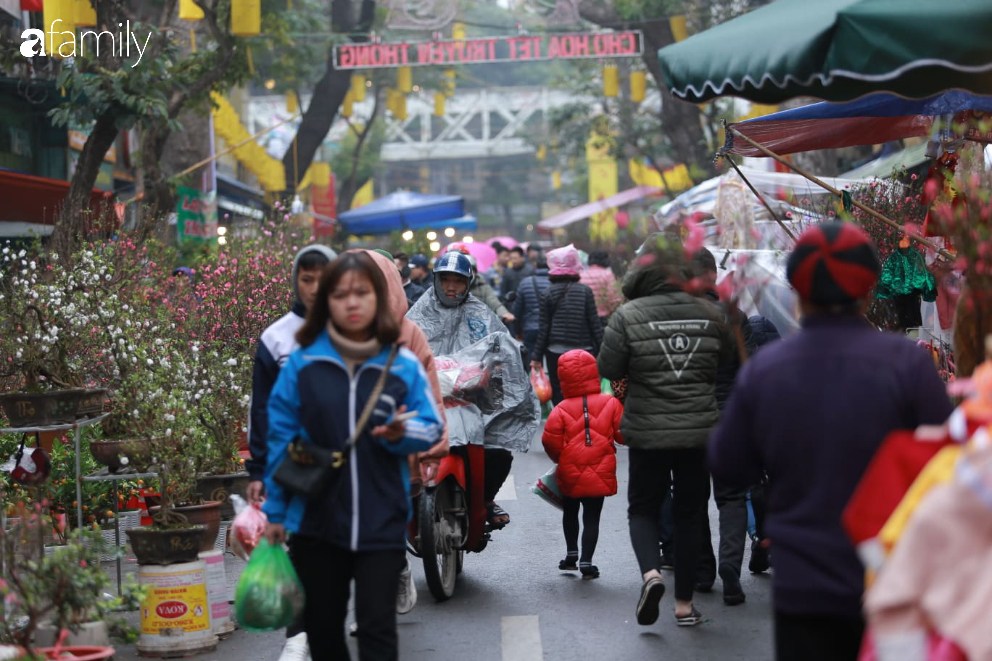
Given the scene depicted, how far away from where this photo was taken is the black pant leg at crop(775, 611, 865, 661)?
11.8 feet

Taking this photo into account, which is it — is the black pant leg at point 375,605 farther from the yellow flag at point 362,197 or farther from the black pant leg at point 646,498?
the yellow flag at point 362,197

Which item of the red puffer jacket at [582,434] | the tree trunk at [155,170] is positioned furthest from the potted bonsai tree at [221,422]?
the tree trunk at [155,170]

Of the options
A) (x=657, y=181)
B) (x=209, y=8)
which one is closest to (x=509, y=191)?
(x=657, y=181)

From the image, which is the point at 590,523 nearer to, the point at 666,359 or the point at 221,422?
the point at 666,359

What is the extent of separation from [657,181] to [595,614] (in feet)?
116

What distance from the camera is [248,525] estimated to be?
210 inches

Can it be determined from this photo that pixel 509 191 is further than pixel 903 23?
Yes

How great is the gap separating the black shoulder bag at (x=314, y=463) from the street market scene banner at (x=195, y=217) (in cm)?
1674

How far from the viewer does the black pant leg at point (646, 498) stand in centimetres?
684

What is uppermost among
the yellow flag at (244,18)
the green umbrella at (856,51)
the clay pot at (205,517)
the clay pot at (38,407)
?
the yellow flag at (244,18)

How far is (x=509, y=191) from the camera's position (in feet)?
282

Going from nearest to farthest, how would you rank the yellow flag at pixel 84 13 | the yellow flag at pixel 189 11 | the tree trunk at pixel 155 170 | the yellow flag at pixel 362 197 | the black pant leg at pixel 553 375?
the black pant leg at pixel 553 375 → the yellow flag at pixel 84 13 → the tree trunk at pixel 155 170 → the yellow flag at pixel 189 11 → the yellow flag at pixel 362 197

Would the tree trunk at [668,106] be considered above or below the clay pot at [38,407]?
above

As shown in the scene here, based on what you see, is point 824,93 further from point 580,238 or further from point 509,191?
point 509,191
